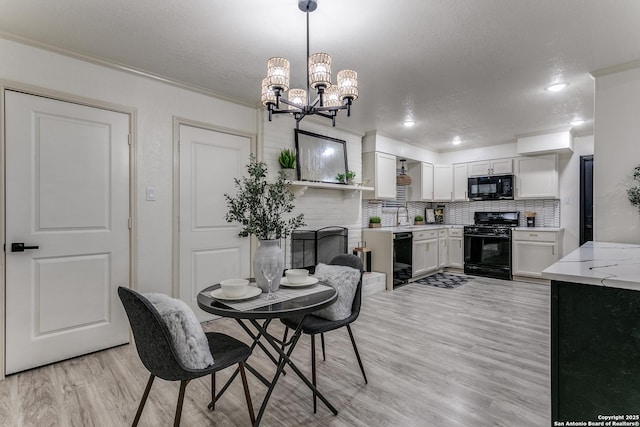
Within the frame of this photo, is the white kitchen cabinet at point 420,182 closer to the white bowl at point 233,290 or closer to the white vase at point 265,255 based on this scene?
the white vase at point 265,255

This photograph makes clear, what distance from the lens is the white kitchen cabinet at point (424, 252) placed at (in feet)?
17.6

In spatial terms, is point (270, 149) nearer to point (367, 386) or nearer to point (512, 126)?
point (367, 386)

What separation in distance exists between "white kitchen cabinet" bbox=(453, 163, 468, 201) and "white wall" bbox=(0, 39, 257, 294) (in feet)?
16.1

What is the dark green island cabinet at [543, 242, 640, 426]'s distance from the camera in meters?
1.27

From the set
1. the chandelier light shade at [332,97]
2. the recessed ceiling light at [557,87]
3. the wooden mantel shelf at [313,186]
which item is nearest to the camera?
the chandelier light shade at [332,97]

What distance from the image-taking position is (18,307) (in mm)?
2418

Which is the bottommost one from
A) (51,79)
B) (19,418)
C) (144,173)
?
(19,418)

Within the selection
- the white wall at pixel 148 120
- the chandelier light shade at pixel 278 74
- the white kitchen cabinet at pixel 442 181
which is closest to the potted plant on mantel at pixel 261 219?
the chandelier light shade at pixel 278 74

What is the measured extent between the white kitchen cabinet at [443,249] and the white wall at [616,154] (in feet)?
10.4

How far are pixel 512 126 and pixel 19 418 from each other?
593cm

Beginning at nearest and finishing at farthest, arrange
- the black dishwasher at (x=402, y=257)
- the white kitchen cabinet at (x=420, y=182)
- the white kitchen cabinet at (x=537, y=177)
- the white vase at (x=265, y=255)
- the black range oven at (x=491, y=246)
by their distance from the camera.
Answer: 1. the white vase at (x=265, y=255)
2. the black dishwasher at (x=402, y=257)
3. the white kitchen cabinet at (x=537, y=177)
4. the black range oven at (x=491, y=246)
5. the white kitchen cabinet at (x=420, y=182)

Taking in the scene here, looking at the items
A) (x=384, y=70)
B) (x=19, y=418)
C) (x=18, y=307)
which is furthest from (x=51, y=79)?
(x=384, y=70)

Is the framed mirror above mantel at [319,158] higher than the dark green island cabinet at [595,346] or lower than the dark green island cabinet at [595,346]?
higher

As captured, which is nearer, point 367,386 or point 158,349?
point 158,349
